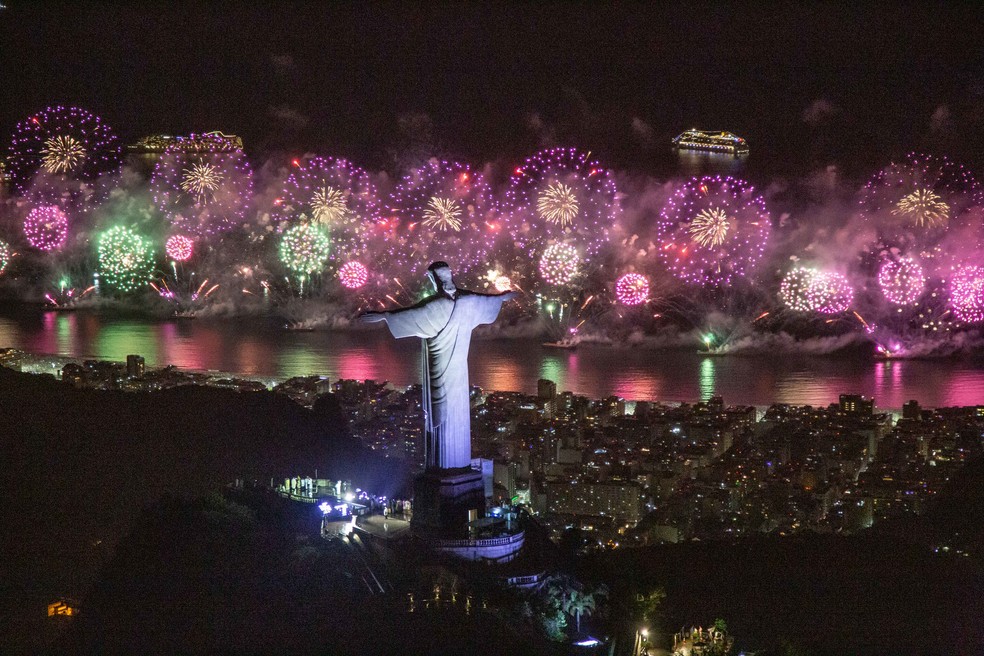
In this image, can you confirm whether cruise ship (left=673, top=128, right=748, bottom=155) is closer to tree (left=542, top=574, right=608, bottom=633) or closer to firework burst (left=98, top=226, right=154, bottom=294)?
firework burst (left=98, top=226, right=154, bottom=294)

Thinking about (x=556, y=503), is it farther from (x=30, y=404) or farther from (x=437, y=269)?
(x=30, y=404)

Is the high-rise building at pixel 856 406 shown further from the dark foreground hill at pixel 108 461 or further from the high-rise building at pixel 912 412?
the dark foreground hill at pixel 108 461

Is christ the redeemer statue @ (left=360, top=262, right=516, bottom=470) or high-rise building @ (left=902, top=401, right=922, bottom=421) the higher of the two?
christ the redeemer statue @ (left=360, top=262, right=516, bottom=470)

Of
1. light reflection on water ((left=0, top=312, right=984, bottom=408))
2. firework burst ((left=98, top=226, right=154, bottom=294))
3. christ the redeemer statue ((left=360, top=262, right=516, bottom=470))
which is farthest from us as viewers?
firework burst ((left=98, top=226, right=154, bottom=294))

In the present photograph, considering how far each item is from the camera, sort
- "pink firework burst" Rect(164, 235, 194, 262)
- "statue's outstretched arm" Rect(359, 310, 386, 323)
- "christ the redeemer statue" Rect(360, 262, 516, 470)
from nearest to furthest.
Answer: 1. "statue's outstretched arm" Rect(359, 310, 386, 323)
2. "christ the redeemer statue" Rect(360, 262, 516, 470)
3. "pink firework burst" Rect(164, 235, 194, 262)

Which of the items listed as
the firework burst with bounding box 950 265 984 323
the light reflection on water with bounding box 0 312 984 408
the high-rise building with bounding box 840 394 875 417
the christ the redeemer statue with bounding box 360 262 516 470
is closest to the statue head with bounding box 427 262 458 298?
the christ the redeemer statue with bounding box 360 262 516 470

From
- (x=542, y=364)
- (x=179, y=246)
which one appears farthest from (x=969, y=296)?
(x=179, y=246)

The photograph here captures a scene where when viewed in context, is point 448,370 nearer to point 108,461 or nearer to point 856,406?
point 108,461
